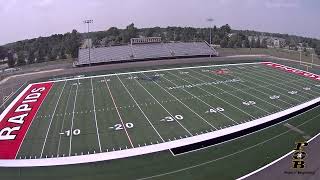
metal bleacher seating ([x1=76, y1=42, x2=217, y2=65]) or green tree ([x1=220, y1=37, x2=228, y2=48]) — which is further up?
green tree ([x1=220, y1=37, x2=228, y2=48])

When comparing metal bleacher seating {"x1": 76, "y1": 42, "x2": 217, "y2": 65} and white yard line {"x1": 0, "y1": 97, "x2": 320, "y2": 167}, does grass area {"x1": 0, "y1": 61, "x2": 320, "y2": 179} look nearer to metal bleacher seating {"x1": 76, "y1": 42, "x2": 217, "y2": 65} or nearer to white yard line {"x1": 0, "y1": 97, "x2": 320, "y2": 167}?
white yard line {"x1": 0, "y1": 97, "x2": 320, "y2": 167}

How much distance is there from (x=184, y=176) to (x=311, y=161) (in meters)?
6.11

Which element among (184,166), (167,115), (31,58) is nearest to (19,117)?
(167,115)

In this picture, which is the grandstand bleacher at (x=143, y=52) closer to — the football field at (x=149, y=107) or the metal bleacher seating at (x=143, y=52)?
the metal bleacher seating at (x=143, y=52)

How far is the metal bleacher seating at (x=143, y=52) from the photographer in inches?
2124

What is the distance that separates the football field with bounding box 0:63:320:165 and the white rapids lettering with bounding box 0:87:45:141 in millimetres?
404

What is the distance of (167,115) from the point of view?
2370 centimetres

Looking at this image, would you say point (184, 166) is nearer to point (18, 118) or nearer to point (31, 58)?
point (18, 118)

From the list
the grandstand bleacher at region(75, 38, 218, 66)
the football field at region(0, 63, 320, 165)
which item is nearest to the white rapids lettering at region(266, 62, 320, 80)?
the football field at region(0, 63, 320, 165)

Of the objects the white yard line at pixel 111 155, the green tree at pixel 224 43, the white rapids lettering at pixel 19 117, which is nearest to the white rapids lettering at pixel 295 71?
the white yard line at pixel 111 155

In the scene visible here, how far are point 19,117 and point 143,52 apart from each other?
33.7 metres

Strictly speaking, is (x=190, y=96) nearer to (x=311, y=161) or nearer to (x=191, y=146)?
(x=191, y=146)

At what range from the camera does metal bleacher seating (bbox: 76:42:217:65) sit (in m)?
53.9

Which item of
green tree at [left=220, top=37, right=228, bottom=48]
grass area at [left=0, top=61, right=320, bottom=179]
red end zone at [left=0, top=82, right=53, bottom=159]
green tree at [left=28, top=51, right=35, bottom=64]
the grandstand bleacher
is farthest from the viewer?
green tree at [left=220, top=37, right=228, bottom=48]
